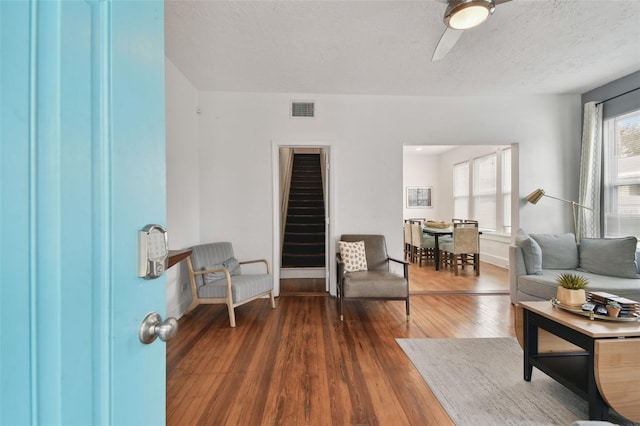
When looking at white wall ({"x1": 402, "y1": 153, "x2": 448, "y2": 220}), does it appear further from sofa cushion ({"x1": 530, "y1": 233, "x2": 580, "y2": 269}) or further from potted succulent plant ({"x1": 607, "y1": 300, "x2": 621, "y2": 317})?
potted succulent plant ({"x1": 607, "y1": 300, "x2": 621, "y2": 317})

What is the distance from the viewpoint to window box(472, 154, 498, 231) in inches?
244

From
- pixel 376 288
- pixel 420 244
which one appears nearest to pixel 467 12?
pixel 376 288

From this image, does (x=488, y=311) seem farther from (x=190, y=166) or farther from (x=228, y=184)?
(x=190, y=166)

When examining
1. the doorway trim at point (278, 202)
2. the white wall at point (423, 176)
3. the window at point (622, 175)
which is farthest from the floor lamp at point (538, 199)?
the white wall at point (423, 176)

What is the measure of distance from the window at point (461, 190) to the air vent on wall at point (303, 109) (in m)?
4.94

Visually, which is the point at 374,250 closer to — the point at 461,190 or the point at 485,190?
the point at 485,190

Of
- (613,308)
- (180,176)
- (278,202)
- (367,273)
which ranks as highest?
(180,176)

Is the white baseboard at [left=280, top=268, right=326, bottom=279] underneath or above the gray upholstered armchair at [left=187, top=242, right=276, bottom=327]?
underneath

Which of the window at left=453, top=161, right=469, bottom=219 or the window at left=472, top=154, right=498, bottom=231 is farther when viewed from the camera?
the window at left=453, top=161, right=469, bottom=219

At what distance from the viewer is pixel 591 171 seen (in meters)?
3.84

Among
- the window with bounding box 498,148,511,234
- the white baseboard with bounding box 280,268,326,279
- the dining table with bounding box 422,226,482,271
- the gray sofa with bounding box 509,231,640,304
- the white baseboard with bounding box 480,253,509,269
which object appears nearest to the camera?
the gray sofa with bounding box 509,231,640,304

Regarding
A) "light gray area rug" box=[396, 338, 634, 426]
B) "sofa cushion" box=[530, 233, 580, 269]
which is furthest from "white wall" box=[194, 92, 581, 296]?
"light gray area rug" box=[396, 338, 634, 426]

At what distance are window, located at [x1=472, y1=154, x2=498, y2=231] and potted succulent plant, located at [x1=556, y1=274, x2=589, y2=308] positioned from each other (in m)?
4.61

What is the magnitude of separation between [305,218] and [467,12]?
186 inches
